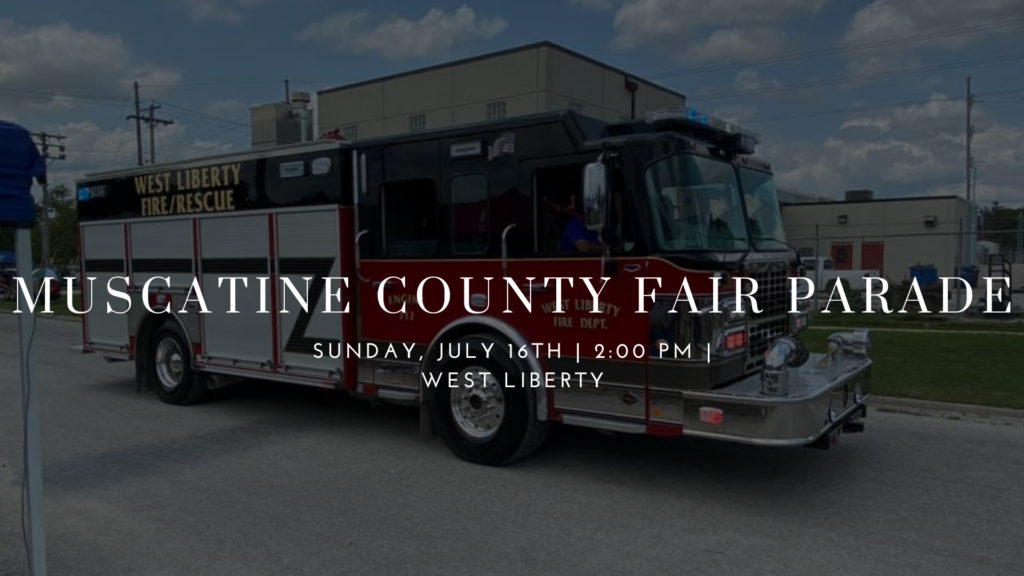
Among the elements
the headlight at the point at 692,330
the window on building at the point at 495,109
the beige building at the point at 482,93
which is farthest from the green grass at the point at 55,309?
the headlight at the point at 692,330

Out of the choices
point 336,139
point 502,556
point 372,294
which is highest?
point 336,139

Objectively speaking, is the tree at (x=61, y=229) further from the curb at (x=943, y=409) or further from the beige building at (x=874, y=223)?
the curb at (x=943, y=409)

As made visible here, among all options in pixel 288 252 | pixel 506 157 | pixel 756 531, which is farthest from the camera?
pixel 288 252

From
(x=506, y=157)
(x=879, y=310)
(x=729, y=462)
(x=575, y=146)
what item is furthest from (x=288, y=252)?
(x=879, y=310)

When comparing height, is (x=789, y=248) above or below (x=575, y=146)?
below

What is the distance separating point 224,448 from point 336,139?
3.08 m

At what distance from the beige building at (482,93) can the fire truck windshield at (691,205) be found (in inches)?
693

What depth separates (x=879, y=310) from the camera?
1900 cm

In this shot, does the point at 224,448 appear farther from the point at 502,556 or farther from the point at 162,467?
the point at 502,556

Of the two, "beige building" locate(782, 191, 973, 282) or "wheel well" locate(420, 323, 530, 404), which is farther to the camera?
"beige building" locate(782, 191, 973, 282)

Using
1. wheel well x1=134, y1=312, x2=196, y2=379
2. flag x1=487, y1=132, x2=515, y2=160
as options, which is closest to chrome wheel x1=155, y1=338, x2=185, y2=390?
wheel well x1=134, y1=312, x2=196, y2=379

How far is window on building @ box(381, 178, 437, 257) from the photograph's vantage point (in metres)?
6.58

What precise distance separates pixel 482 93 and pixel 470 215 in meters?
25.4

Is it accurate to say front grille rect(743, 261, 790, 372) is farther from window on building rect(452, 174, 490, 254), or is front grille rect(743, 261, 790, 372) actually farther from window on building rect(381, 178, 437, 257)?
window on building rect(381, 178, 437, 257)
